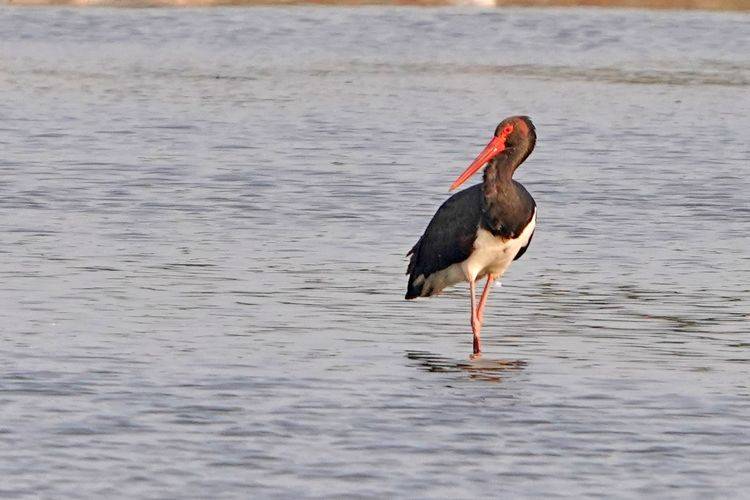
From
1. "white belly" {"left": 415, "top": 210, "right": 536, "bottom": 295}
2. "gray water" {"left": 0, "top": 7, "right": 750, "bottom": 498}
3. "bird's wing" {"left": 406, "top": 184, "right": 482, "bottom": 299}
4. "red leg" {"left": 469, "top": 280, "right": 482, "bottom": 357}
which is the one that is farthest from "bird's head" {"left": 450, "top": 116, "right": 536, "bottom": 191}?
"gray water" {"left": 0, "top": 7, "right": 750, "bottom": 498}

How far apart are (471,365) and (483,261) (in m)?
1.16

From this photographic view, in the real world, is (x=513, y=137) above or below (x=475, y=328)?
above

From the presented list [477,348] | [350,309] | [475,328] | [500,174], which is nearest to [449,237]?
[500,174]

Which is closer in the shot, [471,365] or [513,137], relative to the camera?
[471,365]

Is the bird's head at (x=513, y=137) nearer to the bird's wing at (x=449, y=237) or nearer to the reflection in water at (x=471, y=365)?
the bird's wing at (x=449, y=237)

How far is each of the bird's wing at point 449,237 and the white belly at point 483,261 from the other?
5 cm

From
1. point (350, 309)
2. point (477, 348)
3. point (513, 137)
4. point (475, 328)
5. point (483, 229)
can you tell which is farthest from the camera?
point (350, 309)

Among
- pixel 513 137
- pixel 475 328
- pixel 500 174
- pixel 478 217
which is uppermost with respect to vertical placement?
pixel 513 137

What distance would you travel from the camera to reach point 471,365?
12430 millimetres

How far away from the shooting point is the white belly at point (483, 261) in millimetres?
13273

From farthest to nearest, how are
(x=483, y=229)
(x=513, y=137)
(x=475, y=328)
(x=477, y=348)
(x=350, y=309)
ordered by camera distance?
(x=350, y=309) < (x=513, y=137) < (x=483, y=229) < (x=475, y=328) < (x=477, y=348)

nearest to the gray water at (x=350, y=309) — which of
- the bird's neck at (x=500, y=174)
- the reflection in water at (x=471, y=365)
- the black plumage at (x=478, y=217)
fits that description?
the reflection in water at (x=471, y=365)

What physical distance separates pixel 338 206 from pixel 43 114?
38.3ft

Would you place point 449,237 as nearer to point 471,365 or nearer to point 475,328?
point 475,328
